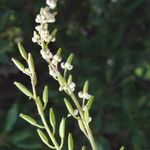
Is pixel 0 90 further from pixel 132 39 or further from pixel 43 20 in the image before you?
pixel 43 20

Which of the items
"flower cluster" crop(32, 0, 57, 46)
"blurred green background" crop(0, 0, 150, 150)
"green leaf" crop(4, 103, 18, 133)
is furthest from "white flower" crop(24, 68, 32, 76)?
"blurred green background" crop(0, 0, 150, 150)

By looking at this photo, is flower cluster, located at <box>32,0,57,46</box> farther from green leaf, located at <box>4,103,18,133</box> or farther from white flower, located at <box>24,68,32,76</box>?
green leaf, located at <box>4,103,18,133</box>

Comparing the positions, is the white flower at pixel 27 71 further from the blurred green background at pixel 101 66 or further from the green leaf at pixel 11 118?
the blurred green background at pixel 101 66

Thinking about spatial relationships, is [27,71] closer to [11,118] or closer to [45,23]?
[45,23]

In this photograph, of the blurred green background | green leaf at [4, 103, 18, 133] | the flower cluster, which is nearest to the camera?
the flower cluster

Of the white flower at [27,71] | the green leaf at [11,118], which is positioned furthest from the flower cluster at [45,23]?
the green leaf at [11,118]
